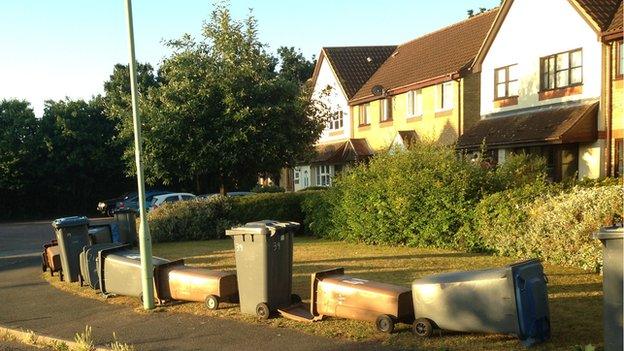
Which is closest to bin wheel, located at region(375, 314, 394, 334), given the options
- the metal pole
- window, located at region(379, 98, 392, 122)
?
the metal pole

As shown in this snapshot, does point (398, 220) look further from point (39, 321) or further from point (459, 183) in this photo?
point (39, 321)

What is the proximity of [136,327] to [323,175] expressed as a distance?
3150 centimetres

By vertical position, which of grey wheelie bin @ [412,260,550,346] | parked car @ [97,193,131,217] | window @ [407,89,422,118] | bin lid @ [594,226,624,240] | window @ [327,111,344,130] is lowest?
parked car @ [97,193,131,217]

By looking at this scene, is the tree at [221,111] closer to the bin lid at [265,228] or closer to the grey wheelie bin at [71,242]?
the grey wheelie bin at [71,242]

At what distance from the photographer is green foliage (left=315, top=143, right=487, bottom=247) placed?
45.9 feet

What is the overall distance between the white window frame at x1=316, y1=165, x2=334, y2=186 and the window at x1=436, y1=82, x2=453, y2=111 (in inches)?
440

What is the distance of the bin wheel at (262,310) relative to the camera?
8070 millimetres

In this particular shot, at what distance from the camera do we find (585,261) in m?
10.5

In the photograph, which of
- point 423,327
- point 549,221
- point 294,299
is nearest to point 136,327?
point 294,299

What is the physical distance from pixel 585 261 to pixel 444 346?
513 centimetres

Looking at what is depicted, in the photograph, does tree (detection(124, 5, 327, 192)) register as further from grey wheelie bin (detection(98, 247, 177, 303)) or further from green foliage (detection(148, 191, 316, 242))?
grey wheelie bin (detection(98, 247, 177, 303))

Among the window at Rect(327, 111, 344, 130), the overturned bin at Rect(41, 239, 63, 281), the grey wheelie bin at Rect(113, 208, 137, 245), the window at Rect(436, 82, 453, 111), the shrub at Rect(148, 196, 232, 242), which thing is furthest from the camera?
the window at Rect(327, 111, 344, 130)

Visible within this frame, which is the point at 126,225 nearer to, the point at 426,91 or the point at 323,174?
the point at 426,91

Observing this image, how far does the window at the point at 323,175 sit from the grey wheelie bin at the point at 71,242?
2686 centimetres
